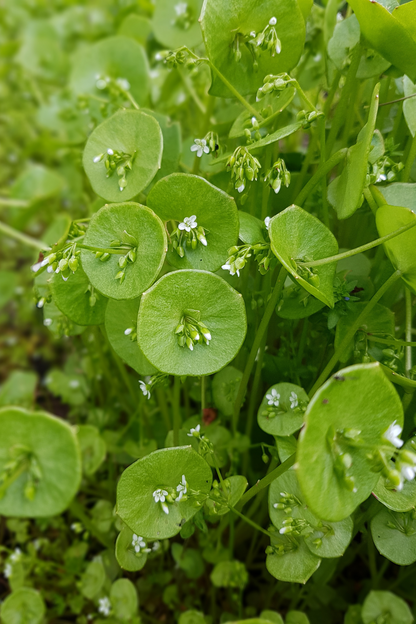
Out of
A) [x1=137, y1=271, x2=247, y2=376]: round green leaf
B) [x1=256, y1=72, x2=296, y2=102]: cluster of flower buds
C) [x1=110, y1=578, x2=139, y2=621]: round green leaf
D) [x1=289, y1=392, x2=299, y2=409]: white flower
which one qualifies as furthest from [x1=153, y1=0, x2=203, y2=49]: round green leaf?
[x1=110, y1=578, x2=139, y2=621]: round green leaf

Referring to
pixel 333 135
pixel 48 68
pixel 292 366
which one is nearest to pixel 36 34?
pixel 48 68

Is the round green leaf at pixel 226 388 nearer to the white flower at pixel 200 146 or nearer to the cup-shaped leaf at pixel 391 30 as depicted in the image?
the white flower at pixel 200 146

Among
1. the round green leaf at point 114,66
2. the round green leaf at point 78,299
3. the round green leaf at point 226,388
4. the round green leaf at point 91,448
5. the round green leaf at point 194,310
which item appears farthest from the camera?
the round green leaf at point 114,66

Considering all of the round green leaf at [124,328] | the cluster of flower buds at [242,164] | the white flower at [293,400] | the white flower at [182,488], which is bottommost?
the white flower at [182,488]

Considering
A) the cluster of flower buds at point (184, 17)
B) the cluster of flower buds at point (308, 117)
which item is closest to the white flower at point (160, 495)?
the cluster of flower buds at point (308, 117)

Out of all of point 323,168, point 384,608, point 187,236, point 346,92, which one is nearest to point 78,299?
point 187,236
